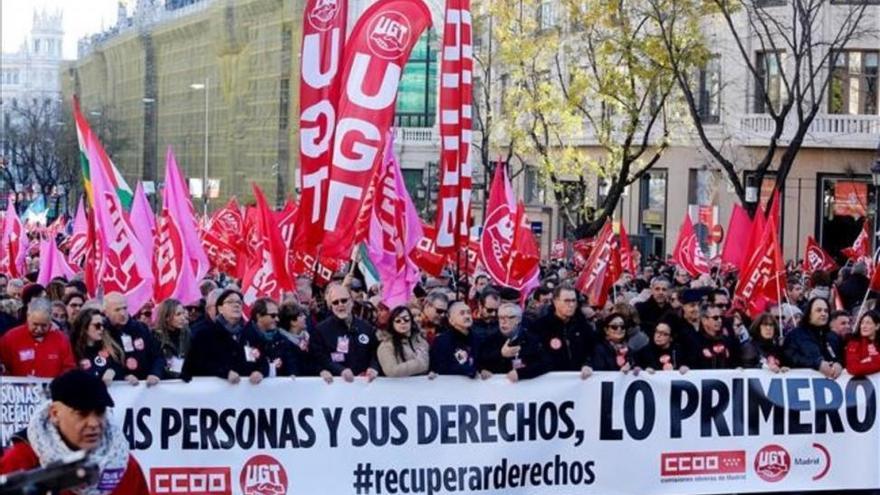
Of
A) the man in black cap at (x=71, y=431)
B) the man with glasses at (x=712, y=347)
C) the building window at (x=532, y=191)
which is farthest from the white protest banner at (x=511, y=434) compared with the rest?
the building window at (x=532, y=191)

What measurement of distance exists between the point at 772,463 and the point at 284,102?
48987 mm

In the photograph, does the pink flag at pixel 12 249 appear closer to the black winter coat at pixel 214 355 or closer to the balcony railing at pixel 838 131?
the black winter coat at pixel 214 355

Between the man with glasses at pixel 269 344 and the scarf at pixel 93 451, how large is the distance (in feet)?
18.4

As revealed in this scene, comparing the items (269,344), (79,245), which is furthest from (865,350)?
(79,245)

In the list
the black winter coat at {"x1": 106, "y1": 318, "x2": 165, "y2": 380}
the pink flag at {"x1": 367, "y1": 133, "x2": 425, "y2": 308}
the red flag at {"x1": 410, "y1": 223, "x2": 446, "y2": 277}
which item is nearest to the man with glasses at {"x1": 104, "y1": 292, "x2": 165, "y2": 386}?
→ the black winter coat at {"x1": 106, "y1": 318, "x2": 165, "y2": 380}

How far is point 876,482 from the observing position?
12.3m

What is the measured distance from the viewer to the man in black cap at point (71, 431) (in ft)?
17.9

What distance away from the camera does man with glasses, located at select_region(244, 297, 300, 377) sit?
37.6 feet

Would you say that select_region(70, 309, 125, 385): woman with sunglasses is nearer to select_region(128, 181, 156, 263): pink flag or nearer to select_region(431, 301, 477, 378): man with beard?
select_region(431, 301, 477, 378): man with beard

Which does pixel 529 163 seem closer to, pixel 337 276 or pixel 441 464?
pixel 337 276

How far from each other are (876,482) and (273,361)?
421 centimetres

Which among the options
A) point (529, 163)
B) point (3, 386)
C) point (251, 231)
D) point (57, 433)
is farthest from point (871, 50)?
point (57, 433)

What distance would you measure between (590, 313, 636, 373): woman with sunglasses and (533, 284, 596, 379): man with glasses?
74 mm

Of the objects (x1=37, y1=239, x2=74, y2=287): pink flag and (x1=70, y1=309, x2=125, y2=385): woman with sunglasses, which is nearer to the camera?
(x1=70, y1=309, x2=125, y2=385): woman with sunglasses
